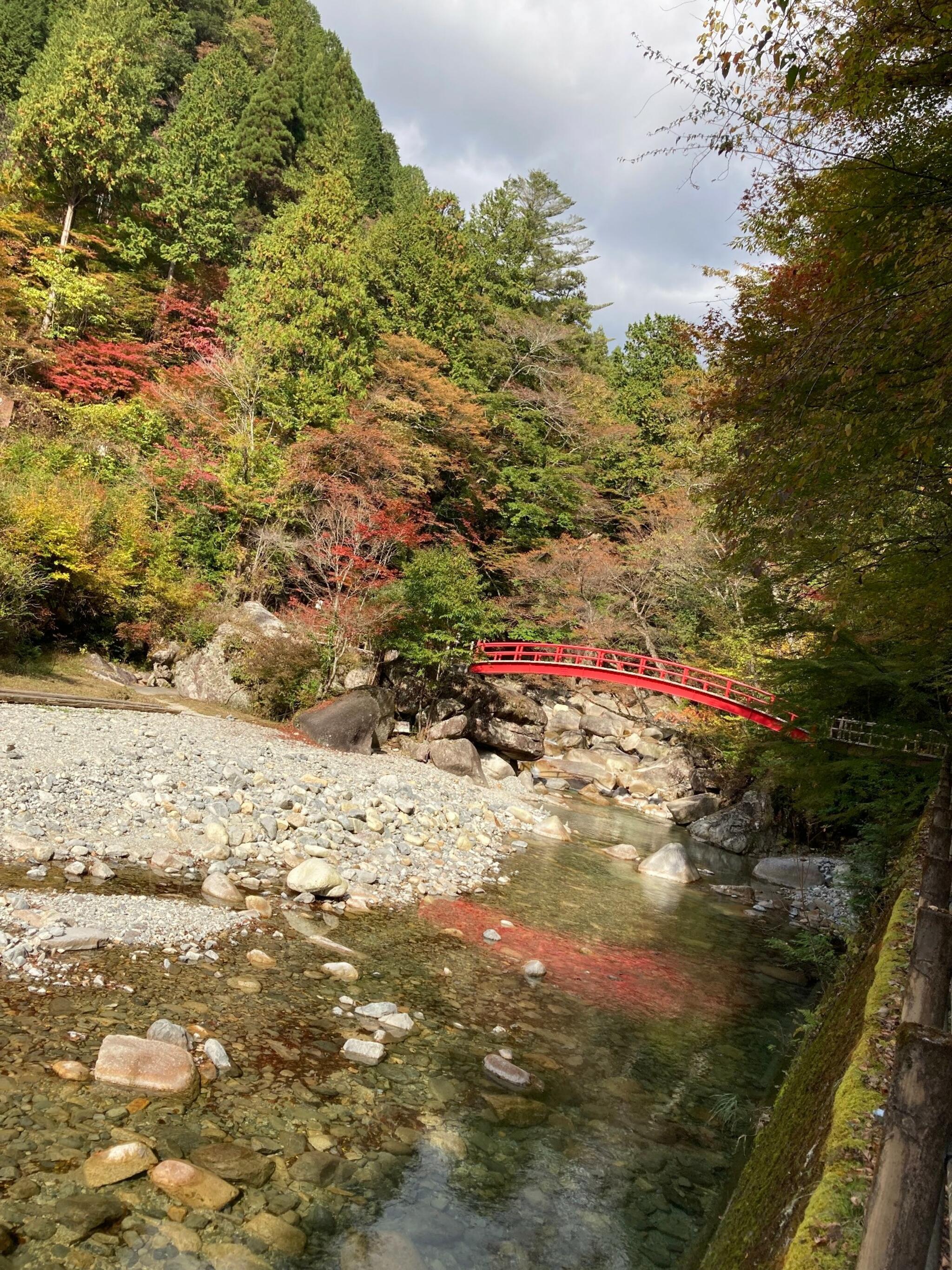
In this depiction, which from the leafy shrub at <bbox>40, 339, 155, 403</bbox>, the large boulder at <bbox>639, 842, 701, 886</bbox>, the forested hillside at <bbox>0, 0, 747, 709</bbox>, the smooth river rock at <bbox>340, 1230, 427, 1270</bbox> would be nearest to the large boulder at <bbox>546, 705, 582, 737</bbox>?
the forested hillside at <bbox>0, 0, 747, 709</bbox>

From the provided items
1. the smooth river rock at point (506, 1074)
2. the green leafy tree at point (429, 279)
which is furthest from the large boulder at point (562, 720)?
the smooth river rock at point (506, 1074)

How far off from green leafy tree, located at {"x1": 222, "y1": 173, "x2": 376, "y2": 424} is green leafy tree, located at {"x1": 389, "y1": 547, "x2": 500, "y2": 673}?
488 cm

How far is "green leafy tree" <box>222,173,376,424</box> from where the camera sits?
18.2m

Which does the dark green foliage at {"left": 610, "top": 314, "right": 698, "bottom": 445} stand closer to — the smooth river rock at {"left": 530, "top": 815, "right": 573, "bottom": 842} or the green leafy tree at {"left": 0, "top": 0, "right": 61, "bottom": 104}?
the smooth river rock at {"left": 530, "top": 815, "right": 573, "bottom": 842}

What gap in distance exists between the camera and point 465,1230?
3373 millimetres

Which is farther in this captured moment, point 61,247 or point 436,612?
point 61,247

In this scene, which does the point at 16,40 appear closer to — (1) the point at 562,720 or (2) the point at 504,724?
(2) the point at 504,724

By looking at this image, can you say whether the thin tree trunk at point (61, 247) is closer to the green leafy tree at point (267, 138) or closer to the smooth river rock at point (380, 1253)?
the green leafy tree at point (267, 138)

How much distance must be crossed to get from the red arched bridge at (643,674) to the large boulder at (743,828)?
1.75 meters

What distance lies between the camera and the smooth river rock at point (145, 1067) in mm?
3727

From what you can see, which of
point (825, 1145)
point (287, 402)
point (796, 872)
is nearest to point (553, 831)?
point (796, 872)

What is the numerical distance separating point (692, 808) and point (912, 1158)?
15.9 m

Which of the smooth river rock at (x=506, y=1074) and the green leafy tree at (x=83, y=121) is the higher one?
the green leafy tree at (x=83, y=121)

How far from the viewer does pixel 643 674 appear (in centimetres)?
1906
